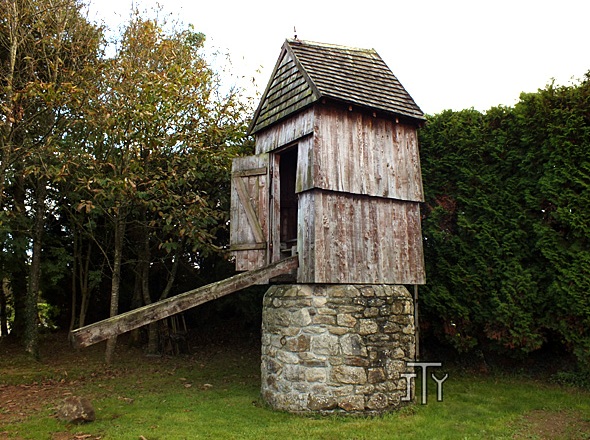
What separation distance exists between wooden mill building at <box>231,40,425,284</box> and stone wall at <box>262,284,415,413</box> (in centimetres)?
29

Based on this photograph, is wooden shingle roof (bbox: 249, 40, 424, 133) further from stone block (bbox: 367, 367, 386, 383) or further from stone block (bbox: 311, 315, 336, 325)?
stone block (bbox: 367, 367, 386, 383)

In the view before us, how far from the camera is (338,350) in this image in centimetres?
636

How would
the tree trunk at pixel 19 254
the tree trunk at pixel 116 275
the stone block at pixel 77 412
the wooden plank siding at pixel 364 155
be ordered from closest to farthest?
the stone block at pixel 77 412 → the wooden plank siding at pixel 364 155 → the tree trunk at pixel 116 275 → the tree trunk at pixel 19 254

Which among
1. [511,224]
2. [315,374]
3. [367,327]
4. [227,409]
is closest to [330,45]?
[511,224]

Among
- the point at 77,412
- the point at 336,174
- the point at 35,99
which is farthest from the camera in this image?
the point at 35,99

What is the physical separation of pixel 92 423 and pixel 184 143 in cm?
613

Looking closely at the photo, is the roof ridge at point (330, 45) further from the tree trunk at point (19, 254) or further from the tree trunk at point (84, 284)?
the tree trunk at point (84, 284)

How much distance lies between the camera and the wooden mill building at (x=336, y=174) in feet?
21.8

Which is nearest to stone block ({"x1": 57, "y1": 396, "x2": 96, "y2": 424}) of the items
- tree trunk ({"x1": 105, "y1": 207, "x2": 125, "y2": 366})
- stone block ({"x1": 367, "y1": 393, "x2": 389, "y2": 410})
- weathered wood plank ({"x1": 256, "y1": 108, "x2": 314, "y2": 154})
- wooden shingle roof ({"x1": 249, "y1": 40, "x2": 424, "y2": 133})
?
stone block ({"x1": 367, "y1": 393, "x2": 389, "y2": 410})

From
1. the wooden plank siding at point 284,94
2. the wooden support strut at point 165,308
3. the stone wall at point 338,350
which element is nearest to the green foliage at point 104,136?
the wooden plank siding at point 284,94

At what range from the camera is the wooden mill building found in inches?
262

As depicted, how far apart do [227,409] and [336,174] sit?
3850 mm

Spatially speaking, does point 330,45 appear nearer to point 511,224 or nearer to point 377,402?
point 511,224

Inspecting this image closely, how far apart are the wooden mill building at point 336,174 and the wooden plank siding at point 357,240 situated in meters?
0.02
